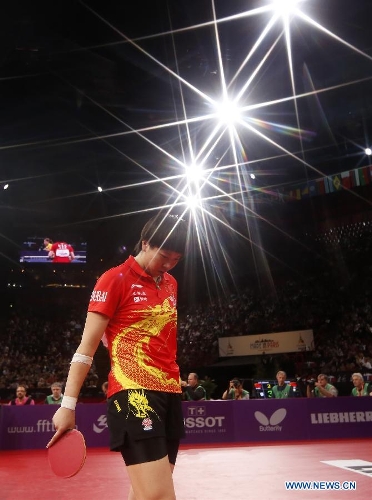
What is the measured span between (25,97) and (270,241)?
18.4 meters

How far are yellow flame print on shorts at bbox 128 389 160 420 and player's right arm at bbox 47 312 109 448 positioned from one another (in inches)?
9.2

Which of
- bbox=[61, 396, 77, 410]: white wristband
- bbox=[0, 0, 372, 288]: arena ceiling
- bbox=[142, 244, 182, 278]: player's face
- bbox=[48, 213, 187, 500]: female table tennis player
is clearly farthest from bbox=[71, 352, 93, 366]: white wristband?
bbox=[0, 0, 372, 288]: arena ceiling

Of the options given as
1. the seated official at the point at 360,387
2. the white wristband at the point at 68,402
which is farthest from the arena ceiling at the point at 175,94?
the seated official at the point at 360,387

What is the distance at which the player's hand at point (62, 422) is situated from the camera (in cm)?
212

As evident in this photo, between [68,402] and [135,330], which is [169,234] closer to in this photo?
[135,330]

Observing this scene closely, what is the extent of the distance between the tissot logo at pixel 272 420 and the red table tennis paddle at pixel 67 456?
9875mm

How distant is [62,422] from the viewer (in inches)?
84.2

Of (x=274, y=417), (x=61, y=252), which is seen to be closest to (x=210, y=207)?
(x=61, y=252)

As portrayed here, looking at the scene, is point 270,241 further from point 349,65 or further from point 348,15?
point 348,15

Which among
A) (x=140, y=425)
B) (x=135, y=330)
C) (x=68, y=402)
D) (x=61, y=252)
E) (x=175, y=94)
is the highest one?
(x=61, y=252)

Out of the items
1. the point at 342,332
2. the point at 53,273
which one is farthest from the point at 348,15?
the point at 53,273

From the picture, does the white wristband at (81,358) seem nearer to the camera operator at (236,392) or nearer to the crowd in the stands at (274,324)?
the camera operator at (236,392)

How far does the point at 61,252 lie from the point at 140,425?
30.1m

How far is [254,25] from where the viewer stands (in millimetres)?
11281
